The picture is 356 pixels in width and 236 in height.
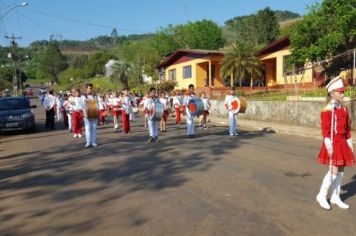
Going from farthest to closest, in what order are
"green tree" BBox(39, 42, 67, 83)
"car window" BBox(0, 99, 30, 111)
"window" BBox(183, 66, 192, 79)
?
"green tree" BBox(39, 42, 67, 83) < "window" BBox(183, 66, 192, 79) < "car window" BBox(0, 99, 30, 111)

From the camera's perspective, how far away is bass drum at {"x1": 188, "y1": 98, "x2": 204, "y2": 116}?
16578 millimetres

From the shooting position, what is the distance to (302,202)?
7098mm

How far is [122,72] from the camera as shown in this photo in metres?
61.2

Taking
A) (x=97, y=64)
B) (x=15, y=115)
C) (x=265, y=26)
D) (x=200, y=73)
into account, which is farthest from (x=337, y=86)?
(x=97, y=64)

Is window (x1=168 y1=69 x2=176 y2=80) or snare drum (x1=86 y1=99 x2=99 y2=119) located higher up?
window (x1=168 y1=69 x2=176 y2=80)

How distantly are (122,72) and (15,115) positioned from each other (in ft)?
138

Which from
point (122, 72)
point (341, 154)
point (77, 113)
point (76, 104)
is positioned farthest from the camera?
point (122, 72)

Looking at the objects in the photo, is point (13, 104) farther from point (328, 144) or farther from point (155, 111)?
point (328, 144)

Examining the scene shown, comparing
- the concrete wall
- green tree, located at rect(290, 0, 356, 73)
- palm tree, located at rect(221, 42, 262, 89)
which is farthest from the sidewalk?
palm tree, located at rect(221, 42, 262, 89)

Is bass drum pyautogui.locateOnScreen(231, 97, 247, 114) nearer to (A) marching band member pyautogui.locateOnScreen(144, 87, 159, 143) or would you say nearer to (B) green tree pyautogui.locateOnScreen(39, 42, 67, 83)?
(A) marching band member pyautogui.locateOnScreen(144, 87, 159, 143)

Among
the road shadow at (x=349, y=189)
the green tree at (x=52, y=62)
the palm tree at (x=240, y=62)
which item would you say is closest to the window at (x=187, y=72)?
the palm tree at (x=240, y=62)

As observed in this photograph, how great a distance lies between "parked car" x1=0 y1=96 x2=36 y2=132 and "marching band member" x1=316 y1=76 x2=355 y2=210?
15.2 m

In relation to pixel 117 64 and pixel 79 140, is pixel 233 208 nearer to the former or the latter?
pixel 79 140

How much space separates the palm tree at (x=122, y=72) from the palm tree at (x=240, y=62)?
28309 mm
